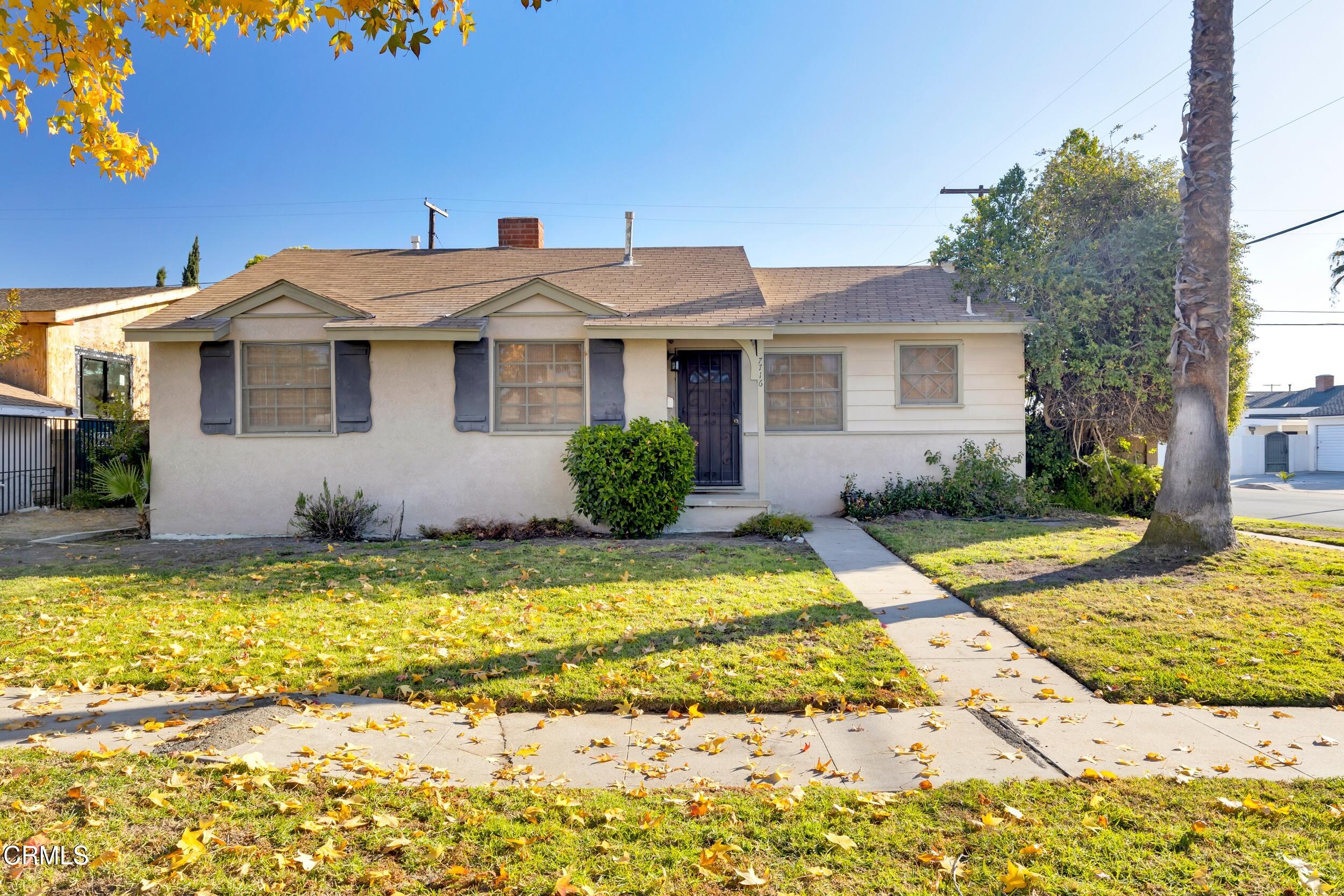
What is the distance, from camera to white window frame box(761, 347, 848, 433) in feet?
41.5

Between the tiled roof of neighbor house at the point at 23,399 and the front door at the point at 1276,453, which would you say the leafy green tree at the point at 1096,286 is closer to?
the tiled roof of neighbor house at the point at 23,399

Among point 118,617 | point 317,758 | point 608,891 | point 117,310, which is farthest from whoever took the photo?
point 117,310

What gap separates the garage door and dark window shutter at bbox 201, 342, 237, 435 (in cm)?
4377

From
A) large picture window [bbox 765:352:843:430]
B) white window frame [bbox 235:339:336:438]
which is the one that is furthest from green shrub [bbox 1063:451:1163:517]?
white window frame [bbox 235:339:336:438]

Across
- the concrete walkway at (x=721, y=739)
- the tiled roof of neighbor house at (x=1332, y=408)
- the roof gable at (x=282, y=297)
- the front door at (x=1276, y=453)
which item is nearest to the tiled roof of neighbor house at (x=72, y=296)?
the roof gable at (x=282, y=297)

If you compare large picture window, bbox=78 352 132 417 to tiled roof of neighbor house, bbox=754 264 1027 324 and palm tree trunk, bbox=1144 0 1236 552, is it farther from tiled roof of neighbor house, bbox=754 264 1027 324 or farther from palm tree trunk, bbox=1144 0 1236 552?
palm tree trunk, bbox=1144 0 1236 552

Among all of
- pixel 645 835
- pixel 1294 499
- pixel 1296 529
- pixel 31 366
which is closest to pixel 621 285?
pixel 645 835

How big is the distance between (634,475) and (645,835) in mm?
7477

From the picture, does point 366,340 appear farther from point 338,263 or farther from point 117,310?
point 117,310

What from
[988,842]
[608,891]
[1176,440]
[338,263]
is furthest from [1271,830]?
[338,263]

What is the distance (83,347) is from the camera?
56.5ft

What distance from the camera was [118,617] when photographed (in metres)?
6.15

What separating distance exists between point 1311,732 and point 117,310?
72.6 ft

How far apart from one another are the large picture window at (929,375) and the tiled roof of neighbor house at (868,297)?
23.2 inches
